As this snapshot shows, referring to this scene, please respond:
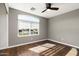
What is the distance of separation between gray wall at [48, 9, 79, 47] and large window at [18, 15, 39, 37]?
1.12 metres

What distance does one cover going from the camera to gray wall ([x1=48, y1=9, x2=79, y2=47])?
138 inches

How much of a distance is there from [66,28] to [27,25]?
7.30 ft

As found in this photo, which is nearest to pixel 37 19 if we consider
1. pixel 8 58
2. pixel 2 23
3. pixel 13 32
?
pixel 13 32

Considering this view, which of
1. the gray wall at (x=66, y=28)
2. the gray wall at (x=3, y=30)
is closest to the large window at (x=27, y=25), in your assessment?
the gray wall at (x=3, y=30)

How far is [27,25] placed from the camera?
4.10m

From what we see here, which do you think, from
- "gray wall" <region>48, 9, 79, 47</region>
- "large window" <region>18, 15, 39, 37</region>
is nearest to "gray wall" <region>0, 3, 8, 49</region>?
"large window" <region>18, 15, 39, 37</region>

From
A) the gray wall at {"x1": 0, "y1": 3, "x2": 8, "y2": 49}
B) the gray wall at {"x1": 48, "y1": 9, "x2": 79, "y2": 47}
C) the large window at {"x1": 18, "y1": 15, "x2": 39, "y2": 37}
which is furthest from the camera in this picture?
the large window at {"x1": 18, "y1": 15, "x2": 39, "y2": 37}

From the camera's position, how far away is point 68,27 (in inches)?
151

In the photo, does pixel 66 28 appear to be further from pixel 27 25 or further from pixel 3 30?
pixel 3 30

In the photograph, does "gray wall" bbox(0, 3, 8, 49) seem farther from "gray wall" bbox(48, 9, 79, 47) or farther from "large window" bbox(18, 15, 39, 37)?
"gray wall" bbox(48, 9, 79, 47)

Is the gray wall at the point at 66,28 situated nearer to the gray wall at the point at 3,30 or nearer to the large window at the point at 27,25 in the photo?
the large window at the point at 27,25

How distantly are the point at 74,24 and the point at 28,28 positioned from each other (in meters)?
2.50

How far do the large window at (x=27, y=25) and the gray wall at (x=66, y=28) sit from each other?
1.12 meters

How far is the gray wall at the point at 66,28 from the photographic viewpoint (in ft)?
11.5
